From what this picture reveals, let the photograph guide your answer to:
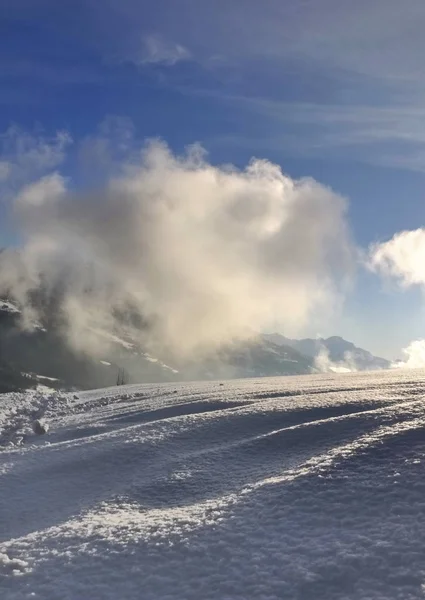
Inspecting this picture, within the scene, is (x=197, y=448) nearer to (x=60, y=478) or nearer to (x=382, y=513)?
(x=60, y=478)

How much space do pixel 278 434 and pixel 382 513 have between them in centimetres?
928

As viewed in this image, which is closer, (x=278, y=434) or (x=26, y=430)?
(x=278, y=434)

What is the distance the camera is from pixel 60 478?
65.5 ft

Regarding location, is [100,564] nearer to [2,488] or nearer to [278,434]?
[2,488]

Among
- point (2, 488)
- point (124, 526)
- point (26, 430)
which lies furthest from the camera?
point (26, 430)

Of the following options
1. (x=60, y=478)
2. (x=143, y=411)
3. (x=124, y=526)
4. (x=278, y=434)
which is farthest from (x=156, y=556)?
(x=143, y=411)

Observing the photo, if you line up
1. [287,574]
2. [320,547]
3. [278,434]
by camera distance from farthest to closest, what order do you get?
[278,434] < [320,547] < [287,574]

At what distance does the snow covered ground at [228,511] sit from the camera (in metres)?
10.7

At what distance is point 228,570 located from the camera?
11156 mm

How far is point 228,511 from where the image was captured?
14055mm

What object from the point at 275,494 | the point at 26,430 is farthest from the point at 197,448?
the point at 26,430

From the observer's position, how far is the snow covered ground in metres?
10.7

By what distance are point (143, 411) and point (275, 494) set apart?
78.7 feet

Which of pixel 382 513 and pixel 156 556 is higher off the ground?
pixel 382 513
